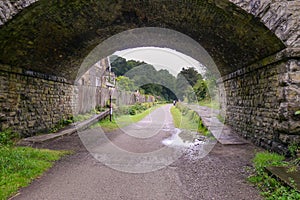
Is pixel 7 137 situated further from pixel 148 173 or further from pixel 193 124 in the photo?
pixel 193 124

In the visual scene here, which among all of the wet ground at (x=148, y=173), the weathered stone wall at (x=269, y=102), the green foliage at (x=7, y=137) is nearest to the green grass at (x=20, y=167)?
the wet ground at (x=148, y=173)

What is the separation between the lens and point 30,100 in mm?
7418

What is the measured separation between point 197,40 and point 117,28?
2.86m

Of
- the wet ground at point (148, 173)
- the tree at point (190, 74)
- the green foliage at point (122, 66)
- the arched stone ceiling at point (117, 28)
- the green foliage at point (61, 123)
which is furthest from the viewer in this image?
the green foliage at point (122, 66)

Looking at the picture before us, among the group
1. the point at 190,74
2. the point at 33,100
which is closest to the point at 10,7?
the point at 33,100

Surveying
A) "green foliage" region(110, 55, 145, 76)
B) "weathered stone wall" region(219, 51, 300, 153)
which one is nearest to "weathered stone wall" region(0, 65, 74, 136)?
"weathered stone wall" region(219, 51, 300, 153)

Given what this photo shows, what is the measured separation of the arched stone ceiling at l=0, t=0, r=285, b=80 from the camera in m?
5.09

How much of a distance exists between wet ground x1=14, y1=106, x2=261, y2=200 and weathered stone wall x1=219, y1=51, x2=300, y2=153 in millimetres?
680

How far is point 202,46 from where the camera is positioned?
8.27 metres

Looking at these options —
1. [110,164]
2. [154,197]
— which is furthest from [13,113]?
[154,197]

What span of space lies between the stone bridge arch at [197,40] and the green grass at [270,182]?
0.60m

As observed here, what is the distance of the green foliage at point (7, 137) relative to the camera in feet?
19.0

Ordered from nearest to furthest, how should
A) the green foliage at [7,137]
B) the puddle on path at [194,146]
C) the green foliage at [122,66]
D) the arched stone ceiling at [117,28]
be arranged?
the arched stone ceiling at [117,28]
the puddle on path at [194,146]
the green foliage at [7,137]
the green foliage at [122,66]

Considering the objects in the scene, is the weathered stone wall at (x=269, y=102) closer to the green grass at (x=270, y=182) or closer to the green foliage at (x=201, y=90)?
the green grass at (x=270, y=182)
